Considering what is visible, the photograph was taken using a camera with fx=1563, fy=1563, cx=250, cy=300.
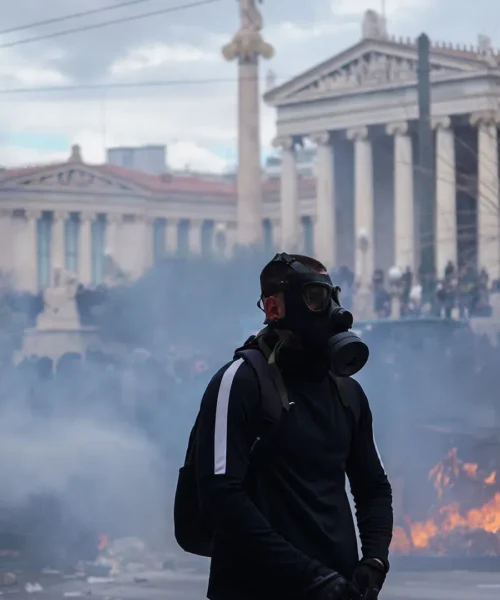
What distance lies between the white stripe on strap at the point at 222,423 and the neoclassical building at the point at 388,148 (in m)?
19.5

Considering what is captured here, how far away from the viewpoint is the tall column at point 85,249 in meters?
22.7

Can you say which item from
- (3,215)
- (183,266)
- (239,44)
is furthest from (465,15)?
(3,215)

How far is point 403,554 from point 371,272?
13.8 metres

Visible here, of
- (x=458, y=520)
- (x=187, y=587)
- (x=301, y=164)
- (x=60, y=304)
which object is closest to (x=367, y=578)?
(x=187, y=587)

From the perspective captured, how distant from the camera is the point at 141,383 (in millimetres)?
17031

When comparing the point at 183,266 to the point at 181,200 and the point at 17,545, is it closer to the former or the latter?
Result: the point at 181,200

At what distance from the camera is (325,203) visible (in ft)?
87.7

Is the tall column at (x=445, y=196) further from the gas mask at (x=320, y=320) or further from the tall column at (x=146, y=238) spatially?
the gas mask at (x=320, y=320)

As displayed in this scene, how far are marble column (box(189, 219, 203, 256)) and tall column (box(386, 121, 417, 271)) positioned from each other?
3.25m

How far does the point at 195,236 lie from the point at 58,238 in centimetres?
214

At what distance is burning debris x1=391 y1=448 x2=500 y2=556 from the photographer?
10891 millimetres

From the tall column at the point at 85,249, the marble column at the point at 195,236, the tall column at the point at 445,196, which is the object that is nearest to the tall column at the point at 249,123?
the marble column at the point at 195,236

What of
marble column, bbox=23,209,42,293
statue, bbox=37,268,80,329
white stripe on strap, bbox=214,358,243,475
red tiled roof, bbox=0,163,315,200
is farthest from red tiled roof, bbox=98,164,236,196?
white stripe on strap, bbox=214,358,243,475

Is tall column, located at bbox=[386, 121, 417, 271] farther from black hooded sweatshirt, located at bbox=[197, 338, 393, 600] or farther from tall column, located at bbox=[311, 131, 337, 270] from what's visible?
black hooded sweatshirt, located at bbox=[197, 338, 393, 600]
